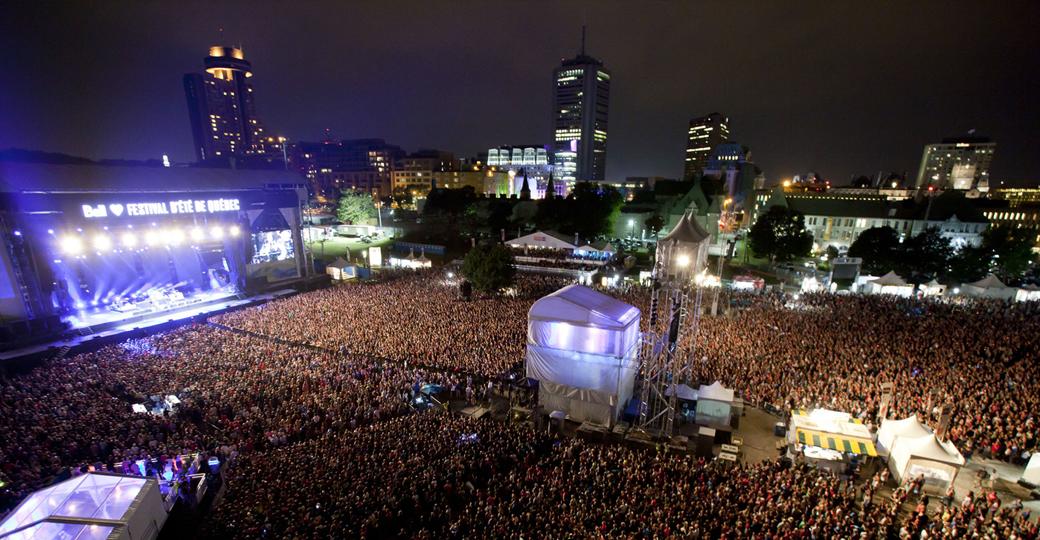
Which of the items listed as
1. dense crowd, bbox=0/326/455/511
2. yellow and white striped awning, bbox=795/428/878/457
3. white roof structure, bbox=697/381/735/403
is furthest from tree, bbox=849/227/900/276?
dense crowd, bbox=0/326/455/511

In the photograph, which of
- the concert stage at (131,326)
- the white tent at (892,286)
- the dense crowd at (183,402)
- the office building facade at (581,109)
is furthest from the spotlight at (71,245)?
the office building facade at (581,109)

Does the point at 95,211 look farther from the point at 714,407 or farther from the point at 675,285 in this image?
the point at 714,407

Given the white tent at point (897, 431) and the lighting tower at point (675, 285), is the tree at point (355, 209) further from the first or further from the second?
the white tent at point (897, 431)

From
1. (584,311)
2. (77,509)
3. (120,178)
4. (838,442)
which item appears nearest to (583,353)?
(584,311)

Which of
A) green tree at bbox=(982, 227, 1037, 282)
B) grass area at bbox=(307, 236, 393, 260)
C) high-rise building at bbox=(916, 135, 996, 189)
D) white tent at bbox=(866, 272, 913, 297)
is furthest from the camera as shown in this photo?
high-rise building at bbox=(916, 135, 996, 189)

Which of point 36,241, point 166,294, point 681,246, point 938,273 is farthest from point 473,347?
point 938,273

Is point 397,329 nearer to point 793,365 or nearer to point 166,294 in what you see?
point 793,365

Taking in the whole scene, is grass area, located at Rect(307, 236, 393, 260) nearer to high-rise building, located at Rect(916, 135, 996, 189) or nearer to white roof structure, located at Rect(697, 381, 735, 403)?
white roof structure, located at Rect(697, 381, 735, 403)
